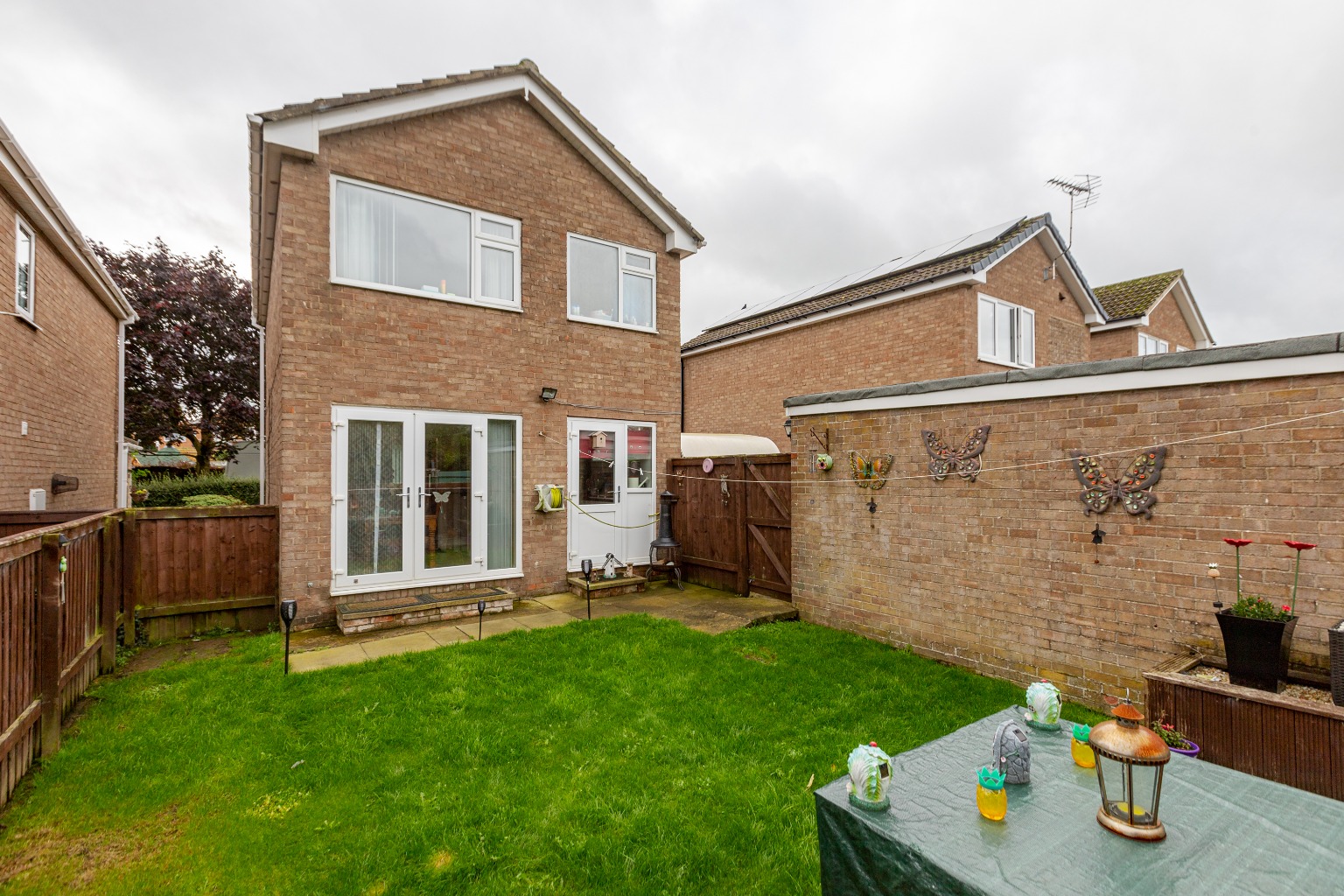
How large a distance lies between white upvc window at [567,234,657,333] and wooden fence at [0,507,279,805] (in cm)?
494

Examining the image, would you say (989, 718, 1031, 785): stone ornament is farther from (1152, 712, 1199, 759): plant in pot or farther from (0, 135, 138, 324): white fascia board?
(0, 135, 138, 324): white fascia board

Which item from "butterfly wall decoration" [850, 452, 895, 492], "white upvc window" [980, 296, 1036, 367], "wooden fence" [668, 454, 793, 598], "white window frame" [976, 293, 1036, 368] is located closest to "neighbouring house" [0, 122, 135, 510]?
"wooden fence" [668, 454, 793, 598]

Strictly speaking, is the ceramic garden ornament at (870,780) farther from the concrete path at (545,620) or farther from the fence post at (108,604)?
the fence post at (108,604)

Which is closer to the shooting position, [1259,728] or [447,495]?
[1259,728]

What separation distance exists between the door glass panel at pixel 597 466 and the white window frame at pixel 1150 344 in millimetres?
14998

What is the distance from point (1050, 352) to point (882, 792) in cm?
1431

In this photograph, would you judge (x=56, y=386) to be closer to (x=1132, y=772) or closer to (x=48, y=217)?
(x=48, y=217)

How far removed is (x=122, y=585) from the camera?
6.27 m

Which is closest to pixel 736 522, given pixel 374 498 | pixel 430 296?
pixel 374 498

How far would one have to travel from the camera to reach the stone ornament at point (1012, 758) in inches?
81.7

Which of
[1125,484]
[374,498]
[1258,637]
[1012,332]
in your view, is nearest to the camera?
[1258,637]

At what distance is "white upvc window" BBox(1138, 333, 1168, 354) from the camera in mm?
15922

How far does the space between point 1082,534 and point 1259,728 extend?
1.80 metres

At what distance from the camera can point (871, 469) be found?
6.34 metres
